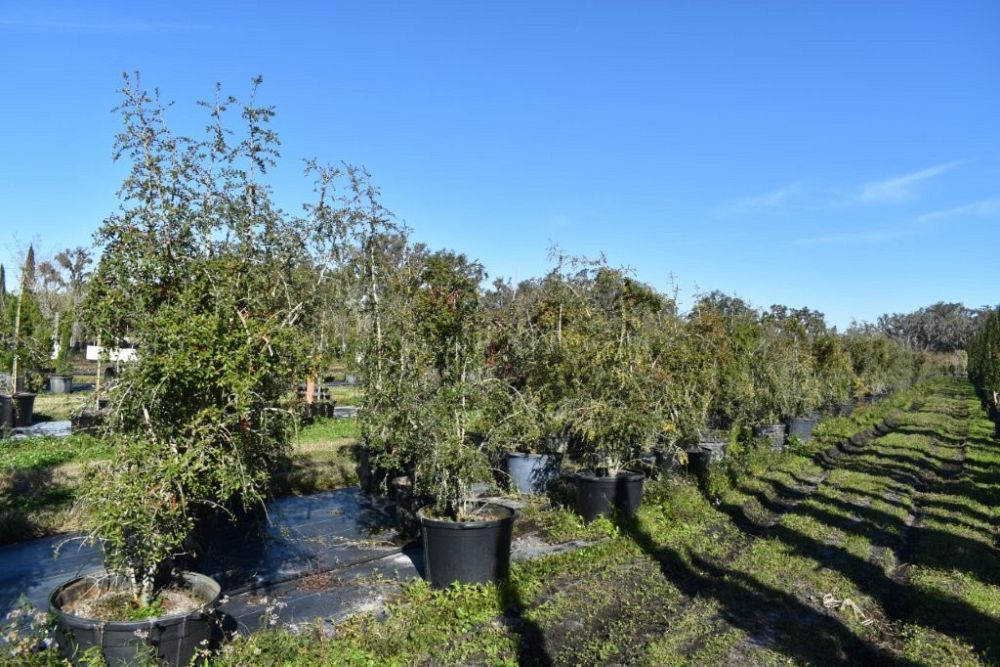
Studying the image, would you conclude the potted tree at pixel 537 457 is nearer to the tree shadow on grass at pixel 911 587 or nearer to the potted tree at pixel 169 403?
the tree shadow on grass at pixel 911 587

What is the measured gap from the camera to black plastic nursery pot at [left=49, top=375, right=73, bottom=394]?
1842 centimetres

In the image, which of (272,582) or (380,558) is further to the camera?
(380,558)

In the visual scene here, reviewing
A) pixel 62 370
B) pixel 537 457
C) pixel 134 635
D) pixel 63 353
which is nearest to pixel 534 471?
pixel 537 457

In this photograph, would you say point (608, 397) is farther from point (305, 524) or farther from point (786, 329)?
point (786, 329)

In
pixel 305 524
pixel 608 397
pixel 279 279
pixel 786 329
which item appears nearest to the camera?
pixel 279 279

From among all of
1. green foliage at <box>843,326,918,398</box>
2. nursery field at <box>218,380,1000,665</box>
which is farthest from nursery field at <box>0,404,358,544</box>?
green foliage at <box>843,326,918,398</box>

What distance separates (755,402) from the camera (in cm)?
1252

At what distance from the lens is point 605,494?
691 cm

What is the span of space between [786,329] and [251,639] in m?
14.7

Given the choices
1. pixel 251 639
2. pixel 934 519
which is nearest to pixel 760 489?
pixel 934 519

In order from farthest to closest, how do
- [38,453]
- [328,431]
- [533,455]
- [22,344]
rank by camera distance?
1. [328,431]
2. [22,344]
3. [38,453]
4. [533,455]

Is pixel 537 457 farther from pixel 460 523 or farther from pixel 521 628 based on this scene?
pixel 521 628

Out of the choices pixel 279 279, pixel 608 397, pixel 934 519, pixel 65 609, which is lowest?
pixel 934 519

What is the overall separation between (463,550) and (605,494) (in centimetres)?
247
